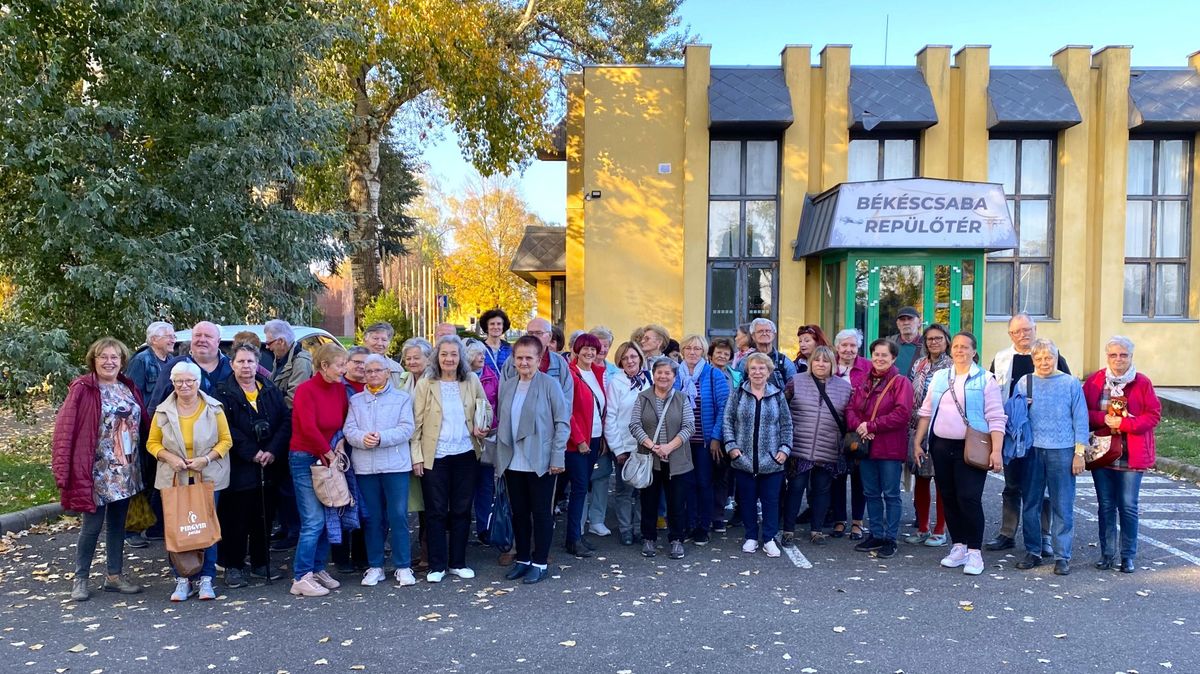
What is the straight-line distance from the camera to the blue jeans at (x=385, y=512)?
226 inches

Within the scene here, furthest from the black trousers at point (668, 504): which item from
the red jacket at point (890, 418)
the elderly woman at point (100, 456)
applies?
the elderly woman at point (100, 456)

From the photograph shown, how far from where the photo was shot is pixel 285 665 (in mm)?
4340

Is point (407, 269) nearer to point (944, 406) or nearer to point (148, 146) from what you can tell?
point (148, 146)

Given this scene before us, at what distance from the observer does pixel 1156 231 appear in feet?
56.4

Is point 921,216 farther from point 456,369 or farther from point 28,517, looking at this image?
point 28,517

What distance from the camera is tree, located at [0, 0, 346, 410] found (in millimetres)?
9586

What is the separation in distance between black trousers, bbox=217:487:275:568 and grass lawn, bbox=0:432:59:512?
3281 mm

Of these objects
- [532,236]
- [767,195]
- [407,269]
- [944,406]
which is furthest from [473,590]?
[407,269]

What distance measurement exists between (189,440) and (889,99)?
1487 centimetres

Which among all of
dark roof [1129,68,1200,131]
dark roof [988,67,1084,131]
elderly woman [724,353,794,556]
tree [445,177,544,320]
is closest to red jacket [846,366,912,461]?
elderly woman [724,353,794,556]

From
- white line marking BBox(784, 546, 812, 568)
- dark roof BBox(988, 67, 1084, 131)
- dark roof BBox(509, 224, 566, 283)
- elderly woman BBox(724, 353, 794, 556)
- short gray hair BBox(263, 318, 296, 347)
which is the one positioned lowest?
white line marking BBox(784, 546, 812, 568)

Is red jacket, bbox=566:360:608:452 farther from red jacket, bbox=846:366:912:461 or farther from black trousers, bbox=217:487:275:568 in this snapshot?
black trousers, bbox=217:487:275:568

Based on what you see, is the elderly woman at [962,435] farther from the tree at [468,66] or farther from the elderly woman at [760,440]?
the tree at [468,66]

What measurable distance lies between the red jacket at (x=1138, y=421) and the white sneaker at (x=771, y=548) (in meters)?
2.53
